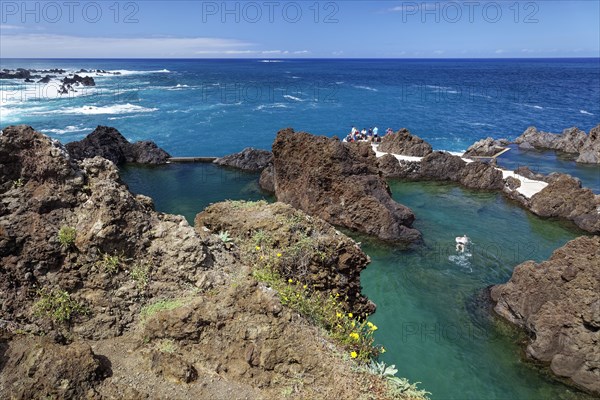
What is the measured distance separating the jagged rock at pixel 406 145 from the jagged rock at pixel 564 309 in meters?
25.3

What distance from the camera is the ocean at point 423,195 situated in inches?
596

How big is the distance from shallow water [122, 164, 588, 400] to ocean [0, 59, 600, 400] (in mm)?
56

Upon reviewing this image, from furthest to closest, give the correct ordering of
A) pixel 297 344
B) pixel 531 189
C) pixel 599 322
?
1. pixel 531 189
2. pixel 599 322
3. pixel 297 344

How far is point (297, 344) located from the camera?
7590mm

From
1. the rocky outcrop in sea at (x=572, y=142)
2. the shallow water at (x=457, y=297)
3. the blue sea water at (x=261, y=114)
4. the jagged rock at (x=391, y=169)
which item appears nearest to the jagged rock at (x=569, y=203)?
the shallow water at (x=457, y=297)

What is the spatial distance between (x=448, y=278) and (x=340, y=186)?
9128 mm

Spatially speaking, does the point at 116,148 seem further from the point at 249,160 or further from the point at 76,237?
the point at 76,237

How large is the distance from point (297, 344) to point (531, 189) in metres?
32.1

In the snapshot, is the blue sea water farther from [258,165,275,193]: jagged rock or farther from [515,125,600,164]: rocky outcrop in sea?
[258,165,275,193]: jagged rock

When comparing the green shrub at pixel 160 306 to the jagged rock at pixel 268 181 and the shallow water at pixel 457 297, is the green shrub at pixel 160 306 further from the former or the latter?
the jagged rock at pixel 268 181

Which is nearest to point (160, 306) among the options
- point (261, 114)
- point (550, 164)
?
point (550, 164)

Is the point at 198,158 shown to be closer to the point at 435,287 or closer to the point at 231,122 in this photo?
the point at 231,122

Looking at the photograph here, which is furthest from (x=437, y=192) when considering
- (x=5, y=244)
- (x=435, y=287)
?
(x=5, y=244)

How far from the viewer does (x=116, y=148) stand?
131ft
